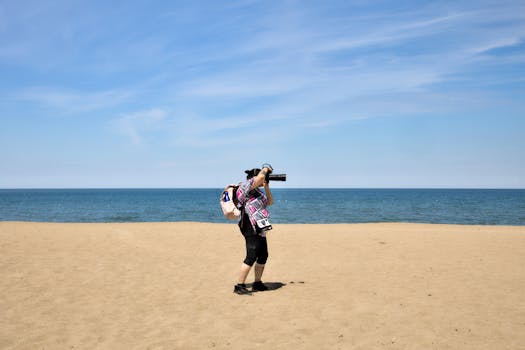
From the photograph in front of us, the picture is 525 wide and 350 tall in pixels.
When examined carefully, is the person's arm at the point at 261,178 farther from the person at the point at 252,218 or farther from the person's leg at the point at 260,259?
the person's leg at the point at 260,259

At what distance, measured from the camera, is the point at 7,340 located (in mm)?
5062

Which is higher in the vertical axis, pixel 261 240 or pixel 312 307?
pixel 261 240

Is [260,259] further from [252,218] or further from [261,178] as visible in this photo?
[261,178]

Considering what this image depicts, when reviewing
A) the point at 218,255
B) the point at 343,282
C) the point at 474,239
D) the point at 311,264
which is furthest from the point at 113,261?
the point at 474,239

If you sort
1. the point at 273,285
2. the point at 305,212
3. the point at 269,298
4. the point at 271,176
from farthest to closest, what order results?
the point at 305,212 → the point at 273,285 → the point at 271,176 → the point at 269,298

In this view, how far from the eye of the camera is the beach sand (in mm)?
5059

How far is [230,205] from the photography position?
717cm

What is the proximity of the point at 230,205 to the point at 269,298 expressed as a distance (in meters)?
1.83

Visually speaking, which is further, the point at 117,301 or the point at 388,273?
the point at 388,273

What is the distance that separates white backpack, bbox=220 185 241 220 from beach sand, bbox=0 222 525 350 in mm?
1511

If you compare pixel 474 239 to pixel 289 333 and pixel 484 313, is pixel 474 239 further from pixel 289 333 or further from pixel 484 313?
pixel 289 333

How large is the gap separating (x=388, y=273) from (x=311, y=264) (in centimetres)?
214

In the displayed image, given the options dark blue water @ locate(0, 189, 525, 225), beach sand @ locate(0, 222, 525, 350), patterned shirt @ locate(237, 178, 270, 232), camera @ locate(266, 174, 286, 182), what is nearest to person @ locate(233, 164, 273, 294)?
patterned shirt @ locate(237, 178, 270, 232)

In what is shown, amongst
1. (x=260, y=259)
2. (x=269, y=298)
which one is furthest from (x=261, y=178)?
(x=269, y=298)
